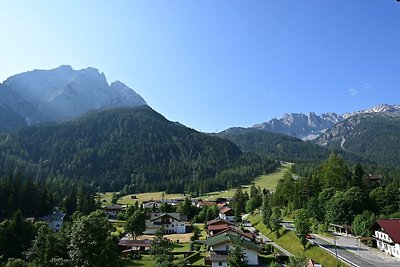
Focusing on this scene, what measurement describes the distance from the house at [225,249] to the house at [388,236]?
75.7 ft

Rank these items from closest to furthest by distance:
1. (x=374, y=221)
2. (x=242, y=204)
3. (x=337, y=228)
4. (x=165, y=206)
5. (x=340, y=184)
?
1. (x=374, y=221)
2. (x=337, y=228)
3. (x=340, y=184)
4. (x=165, y=206)
5. (x=242, y=204)

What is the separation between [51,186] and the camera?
6319 inches

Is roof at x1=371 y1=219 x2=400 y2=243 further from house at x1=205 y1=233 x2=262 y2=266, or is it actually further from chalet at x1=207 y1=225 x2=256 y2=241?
chalet at x1=207 y1=225 x2=256 y2=241

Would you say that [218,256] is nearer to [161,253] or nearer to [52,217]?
[161,253]

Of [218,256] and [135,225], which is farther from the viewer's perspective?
[135,225]

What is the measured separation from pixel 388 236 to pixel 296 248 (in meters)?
18.2

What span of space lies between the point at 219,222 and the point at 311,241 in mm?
35620

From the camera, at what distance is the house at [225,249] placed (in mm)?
63938

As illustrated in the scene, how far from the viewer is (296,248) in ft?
241

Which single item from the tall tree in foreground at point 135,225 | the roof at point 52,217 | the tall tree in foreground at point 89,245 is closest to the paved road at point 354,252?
the tall tree in foreground at point 89,245

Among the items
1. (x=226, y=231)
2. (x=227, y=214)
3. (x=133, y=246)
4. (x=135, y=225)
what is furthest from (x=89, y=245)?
(x=227, y=214)

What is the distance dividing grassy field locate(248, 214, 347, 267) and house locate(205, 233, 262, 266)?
28.3 feet

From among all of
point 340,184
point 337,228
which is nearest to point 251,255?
point 337,228

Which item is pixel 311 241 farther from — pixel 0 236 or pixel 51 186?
pixel 51 186
